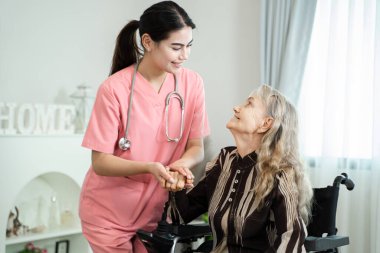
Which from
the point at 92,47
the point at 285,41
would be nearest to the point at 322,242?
the point at 285,41

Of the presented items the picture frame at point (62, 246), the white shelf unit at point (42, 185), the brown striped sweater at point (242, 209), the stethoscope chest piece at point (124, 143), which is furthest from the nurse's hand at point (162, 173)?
the picture frame at point (62, 246)

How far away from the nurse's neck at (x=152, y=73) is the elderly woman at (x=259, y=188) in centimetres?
29

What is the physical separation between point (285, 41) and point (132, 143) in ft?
4.90

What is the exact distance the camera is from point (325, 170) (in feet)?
9.04

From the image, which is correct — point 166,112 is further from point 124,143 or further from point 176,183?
point 176,183

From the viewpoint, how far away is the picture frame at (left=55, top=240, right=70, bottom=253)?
3258 mm

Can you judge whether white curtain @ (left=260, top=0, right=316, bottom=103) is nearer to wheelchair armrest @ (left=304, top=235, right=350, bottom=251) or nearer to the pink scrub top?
the pink scrub top

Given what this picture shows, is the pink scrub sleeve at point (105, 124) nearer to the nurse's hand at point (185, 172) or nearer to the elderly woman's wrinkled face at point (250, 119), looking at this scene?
the nurse's hand at point (185, 172)

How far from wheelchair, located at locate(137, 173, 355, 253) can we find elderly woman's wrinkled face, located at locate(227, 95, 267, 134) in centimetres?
33

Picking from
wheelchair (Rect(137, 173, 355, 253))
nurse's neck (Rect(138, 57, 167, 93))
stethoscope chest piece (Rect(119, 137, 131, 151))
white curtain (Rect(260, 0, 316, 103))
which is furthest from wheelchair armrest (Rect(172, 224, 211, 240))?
white curtain (Rect(260, 0, 316, 103))

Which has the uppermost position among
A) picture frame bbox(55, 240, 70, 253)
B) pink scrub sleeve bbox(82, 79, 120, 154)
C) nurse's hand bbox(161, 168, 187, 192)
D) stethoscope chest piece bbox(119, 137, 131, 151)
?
pink scrub sleeve bbox(82, 79, 120, 154)

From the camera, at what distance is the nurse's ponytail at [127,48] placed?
1.83m

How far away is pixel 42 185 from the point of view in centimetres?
318

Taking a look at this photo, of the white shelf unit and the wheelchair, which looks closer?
the wheelchair
